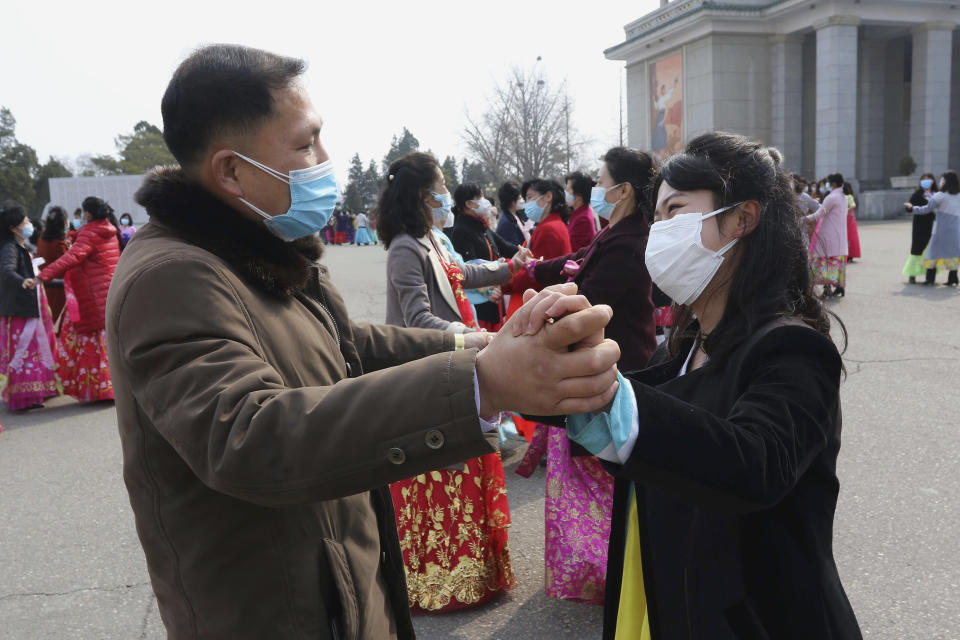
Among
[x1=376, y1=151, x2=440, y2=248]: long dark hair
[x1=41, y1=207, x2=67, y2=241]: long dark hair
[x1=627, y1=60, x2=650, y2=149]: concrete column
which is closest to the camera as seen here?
[x1=376, y1=151, x2=440, y2=248]: long dark hair

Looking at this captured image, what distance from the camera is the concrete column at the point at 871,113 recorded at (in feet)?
107

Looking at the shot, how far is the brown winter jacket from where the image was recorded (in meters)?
1.05

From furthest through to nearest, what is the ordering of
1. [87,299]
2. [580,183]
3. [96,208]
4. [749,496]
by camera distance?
[87,299], [96,208], [580,183], [749,496]

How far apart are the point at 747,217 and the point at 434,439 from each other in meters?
1.22

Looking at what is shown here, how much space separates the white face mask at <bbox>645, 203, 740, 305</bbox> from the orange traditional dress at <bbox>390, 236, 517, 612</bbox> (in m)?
1.79

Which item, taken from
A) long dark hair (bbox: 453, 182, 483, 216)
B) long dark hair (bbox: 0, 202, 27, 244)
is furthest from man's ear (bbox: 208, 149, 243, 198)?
long dark hair (bbox: 0, 202, 27, 244)

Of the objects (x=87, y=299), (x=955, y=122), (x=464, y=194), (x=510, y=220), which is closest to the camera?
(x=464, y=194)

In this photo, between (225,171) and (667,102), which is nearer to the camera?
(225,171)

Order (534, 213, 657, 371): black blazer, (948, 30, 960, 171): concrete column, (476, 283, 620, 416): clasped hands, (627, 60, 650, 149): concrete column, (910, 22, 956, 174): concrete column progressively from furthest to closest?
(948, 30, 960, 171): concrete column → (627, 60, 650, 149): concrete column → (910, 22, 956, 174): concrete column → (534, 213, 657, 371): black blazer → (476, 283, 620, 416): clasped hands

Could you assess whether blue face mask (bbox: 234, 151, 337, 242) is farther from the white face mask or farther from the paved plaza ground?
the paved plaza ground

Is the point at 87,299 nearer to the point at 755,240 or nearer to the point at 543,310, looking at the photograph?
the point at 755,240

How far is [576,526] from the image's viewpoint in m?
3.45

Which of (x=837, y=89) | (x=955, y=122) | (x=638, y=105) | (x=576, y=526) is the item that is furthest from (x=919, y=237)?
(x=955, y=122)

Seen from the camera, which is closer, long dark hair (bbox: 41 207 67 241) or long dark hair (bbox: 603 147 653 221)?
long dark hair (bbox: 603 147 653 221)
